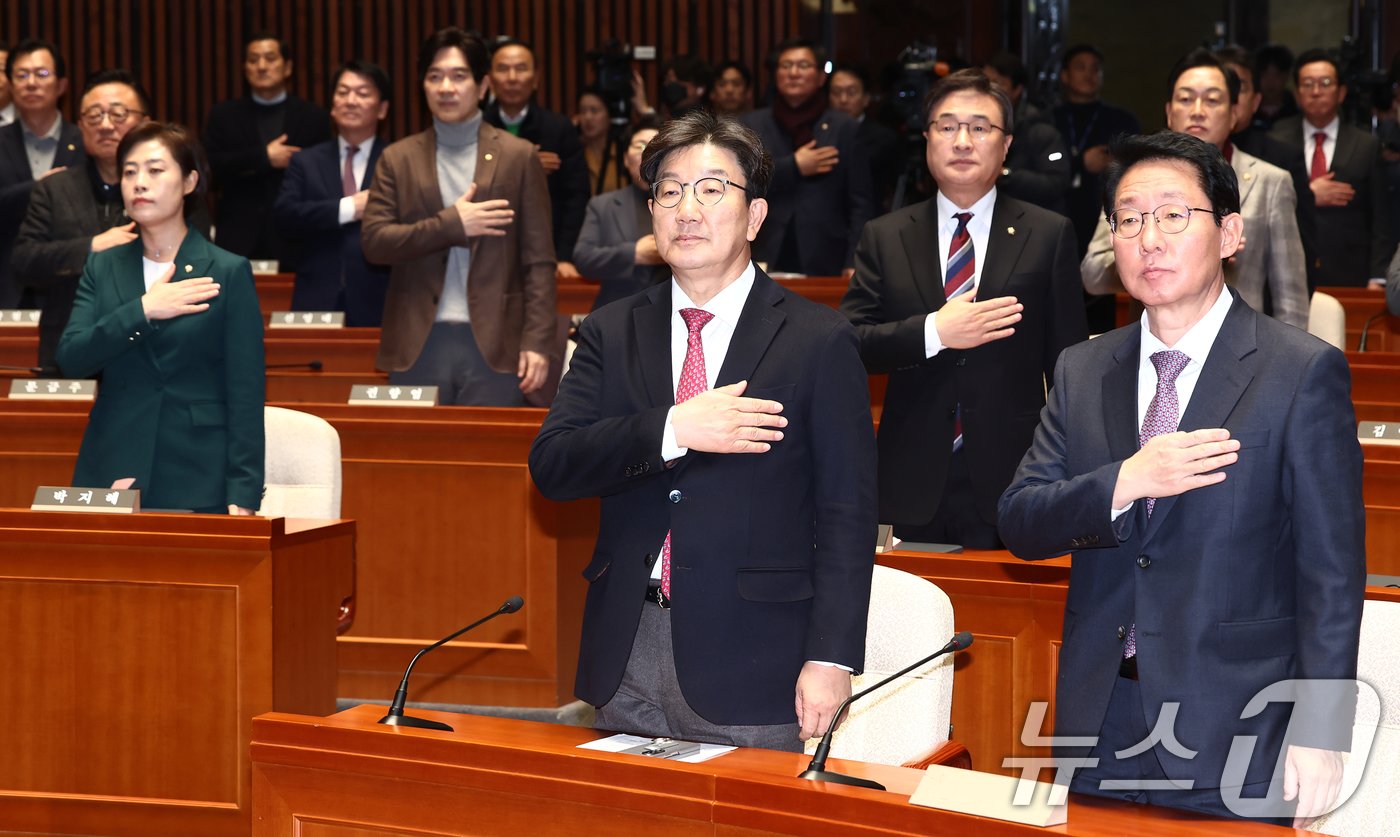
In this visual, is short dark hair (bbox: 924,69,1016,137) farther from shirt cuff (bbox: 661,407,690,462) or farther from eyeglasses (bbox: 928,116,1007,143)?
shirt cuff (bbox: 661,407,690,462)

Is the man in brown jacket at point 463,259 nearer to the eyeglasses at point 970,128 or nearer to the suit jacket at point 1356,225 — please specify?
the eyeglasses at point 970,128

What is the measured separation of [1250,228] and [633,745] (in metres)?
2.05

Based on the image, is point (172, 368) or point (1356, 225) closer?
point (172, 368)

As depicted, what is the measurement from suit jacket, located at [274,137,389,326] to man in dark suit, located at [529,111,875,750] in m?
2.82

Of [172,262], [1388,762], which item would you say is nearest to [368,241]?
[172,262]

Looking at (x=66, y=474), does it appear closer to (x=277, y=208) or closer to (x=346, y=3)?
(x=277, y=208)

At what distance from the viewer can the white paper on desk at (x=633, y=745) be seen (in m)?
1.57

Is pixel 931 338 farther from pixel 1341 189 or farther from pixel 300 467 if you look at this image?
pixel 1341 189

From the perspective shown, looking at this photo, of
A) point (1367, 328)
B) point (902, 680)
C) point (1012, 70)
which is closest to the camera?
point (902, 680)

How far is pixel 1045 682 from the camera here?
2338mm

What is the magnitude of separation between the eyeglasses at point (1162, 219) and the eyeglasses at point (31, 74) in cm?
422

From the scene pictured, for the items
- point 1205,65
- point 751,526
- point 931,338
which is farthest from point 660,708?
point 1205,65

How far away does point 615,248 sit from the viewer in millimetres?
4262

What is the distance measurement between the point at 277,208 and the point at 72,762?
7.39ft
